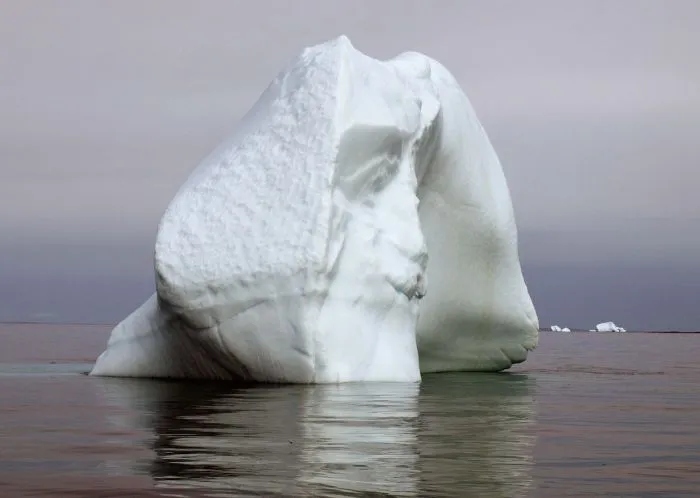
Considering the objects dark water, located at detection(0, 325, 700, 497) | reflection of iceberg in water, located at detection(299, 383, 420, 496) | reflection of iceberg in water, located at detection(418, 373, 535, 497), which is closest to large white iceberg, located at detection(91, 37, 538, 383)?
dark water, located at detection(0, 325, 700, 497)

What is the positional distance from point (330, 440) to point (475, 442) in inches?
31.1

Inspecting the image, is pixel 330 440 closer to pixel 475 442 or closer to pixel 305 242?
pixel 475 442

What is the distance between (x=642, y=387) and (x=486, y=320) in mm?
3907

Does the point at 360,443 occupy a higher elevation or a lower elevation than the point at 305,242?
lower

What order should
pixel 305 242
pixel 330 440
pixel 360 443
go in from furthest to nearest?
pixel 305 242, pixel 330 440, pixel 360 443

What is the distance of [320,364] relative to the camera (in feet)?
39.1

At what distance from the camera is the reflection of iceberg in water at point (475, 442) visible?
491 cm

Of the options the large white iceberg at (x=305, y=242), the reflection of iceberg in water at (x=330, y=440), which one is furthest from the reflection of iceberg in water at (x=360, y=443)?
the large white iceberg at (x=305, y=242)

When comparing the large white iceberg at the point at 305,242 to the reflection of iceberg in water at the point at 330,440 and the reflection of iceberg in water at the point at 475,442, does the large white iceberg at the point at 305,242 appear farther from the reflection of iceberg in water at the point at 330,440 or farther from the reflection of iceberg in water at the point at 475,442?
the reflection of iceberg in water at the point at 475,442

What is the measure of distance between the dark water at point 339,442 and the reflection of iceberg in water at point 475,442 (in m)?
0.01

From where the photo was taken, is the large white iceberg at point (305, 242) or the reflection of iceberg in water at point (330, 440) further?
the large white iceberg at point (305, 242)

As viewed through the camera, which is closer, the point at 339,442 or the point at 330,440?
the point at 339,442

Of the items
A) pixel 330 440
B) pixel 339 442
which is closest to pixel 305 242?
pixel 330 440

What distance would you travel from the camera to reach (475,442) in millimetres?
6539
